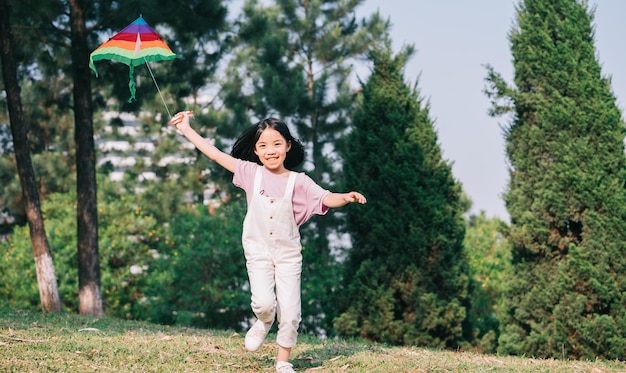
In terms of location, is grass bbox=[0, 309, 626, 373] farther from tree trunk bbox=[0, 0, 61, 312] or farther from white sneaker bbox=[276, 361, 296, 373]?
tree trunk bbox=[0, 0, 61, 312]

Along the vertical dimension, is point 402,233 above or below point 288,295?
above

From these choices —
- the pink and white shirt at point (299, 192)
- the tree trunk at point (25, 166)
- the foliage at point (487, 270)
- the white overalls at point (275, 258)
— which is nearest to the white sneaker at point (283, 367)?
the white overalls at point (275, 258)

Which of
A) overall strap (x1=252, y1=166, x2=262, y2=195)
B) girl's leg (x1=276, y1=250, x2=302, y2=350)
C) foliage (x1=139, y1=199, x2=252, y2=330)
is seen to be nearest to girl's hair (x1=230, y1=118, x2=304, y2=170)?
overall strap (x1=252, y1=166, x2=262, y2=195)

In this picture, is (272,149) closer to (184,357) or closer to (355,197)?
(355,197)

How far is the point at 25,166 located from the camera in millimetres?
10961

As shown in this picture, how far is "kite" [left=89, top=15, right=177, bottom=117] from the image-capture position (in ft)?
19.6

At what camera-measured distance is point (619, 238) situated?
9.70 meters

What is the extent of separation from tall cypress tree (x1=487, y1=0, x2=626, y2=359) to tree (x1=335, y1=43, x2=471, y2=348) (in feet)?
2.80

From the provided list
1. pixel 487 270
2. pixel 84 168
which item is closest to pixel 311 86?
pixel 487 270

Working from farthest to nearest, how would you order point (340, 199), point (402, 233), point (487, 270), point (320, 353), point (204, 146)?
point (487, 270)
point (402, 233)
point (320, 353)
point (204, 146)
point (340, 199)

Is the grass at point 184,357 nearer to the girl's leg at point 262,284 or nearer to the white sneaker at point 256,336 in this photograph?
the white sneaker at point 256,336

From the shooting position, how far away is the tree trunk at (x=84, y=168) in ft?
37.4


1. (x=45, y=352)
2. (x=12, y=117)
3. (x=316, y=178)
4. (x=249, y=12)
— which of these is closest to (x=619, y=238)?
(x=45, y=352)

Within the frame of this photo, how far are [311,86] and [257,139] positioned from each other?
51.3ft
